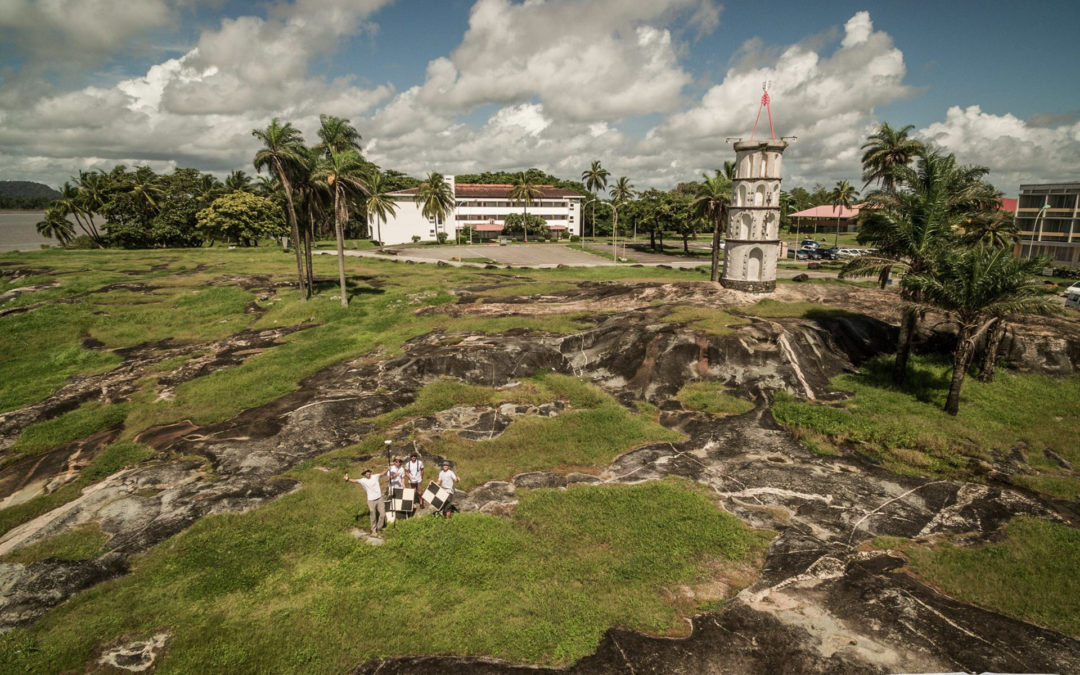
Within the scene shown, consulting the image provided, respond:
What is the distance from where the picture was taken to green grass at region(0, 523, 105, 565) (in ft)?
42.1

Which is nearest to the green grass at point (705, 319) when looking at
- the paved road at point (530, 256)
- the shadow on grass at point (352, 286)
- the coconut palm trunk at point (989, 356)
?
the coconut palm trunk at point (989, 356)

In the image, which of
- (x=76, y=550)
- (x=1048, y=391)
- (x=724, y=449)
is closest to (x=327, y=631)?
(x=76, y=550)

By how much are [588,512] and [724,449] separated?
712 centimetres

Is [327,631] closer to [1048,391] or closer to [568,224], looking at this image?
[1048,391]

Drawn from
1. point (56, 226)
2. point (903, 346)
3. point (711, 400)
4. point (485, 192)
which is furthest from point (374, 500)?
point (485, 192)

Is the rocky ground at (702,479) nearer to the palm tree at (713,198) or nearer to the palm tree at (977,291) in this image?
the palm tree at (977,291)

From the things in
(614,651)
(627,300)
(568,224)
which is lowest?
(614,651)

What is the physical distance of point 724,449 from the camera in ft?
62.3

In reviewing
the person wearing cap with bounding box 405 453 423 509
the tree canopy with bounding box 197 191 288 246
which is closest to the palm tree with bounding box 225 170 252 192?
the tree canopy with bounding box 197 191 288 246

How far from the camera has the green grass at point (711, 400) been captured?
72.5 feet

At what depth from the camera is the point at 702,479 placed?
1681cm

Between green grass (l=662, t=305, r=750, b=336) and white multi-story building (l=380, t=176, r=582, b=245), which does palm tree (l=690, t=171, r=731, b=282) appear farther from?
white multi-story building (l=380, t=176, r=582, b=245)

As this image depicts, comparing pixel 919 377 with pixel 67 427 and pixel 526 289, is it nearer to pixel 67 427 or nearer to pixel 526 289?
pixel 526 289

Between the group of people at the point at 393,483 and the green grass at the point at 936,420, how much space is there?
13.9 m
